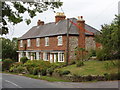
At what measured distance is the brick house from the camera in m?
39.7

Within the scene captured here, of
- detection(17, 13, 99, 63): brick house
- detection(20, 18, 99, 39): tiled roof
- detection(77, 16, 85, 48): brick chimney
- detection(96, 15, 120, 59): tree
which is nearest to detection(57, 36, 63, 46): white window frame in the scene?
detection(17, 13, 99, 63): brick house

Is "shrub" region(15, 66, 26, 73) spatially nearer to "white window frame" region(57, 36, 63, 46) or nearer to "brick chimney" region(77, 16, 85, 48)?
"white window frame" region(57, 36, 63, 46)

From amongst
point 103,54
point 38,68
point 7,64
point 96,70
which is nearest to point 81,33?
point 38,68

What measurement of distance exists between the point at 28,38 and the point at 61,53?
547 inches

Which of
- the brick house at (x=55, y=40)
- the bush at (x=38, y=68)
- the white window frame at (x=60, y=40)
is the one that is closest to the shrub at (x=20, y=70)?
the bush at (x=38, y=68)

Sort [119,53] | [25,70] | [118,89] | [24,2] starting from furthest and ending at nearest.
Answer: [25,70]
[119,53]
[118,89]
[24,2]

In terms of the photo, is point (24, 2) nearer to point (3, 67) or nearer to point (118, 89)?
point (118, 89)

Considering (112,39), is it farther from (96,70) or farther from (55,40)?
(55,40)

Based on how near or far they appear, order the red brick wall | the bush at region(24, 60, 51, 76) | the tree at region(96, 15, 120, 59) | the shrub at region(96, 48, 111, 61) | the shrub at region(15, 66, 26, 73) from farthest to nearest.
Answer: the red brick wall, the shrub at region(15, 66, 26, 73), the bush at region(24, 60, 51, 76), the shrub at region(96, 48, 111, 61), the tree at region(96, 15, 120, 59)

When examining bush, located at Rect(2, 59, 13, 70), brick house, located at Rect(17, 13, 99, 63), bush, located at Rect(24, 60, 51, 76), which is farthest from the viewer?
bush, located at Rect(2, 59, 13, 70)

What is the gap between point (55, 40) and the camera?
41.6 meters

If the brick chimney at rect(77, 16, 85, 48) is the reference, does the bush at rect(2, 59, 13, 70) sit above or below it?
below

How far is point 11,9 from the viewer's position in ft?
29.3

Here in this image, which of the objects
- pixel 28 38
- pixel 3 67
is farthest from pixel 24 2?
pixel 28 38
